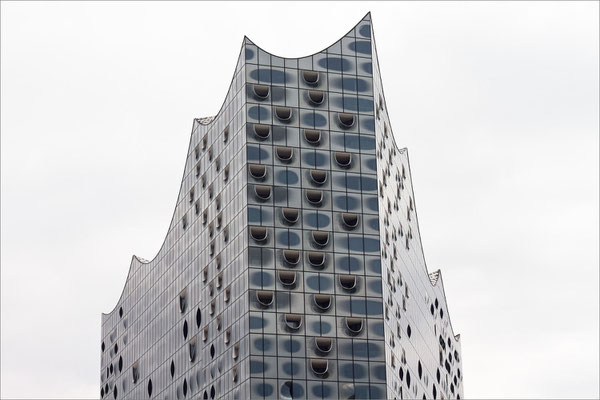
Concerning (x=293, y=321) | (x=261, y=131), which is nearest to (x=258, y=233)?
(x=293, y=321)

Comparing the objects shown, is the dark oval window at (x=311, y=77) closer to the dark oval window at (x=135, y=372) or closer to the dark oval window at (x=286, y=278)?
the dark oval window at (x=286, y=278)

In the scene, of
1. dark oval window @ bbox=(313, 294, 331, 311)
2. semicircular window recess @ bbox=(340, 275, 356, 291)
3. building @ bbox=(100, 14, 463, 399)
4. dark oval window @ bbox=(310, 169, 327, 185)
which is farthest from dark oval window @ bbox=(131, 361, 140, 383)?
dark oval window @ bbox=(310, 169, 327, 185)

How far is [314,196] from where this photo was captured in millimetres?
86938

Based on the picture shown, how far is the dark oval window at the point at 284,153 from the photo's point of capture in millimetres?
87250

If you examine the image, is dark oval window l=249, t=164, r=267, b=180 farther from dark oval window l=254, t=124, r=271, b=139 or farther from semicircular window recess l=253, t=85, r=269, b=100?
semicircular window recess l=253, t=85, r=269, b=100

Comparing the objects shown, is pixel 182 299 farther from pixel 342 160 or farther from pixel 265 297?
pixel 342 160

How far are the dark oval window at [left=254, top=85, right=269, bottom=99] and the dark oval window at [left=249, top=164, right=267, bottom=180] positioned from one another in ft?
16.9

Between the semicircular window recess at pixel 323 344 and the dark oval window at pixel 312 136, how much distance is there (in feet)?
45.4

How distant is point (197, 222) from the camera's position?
9769 centimetres

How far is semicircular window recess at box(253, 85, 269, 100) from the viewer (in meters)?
88.2

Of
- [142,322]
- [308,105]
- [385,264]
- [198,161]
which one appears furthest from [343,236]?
[142,322]

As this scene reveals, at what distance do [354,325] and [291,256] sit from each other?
248 inches

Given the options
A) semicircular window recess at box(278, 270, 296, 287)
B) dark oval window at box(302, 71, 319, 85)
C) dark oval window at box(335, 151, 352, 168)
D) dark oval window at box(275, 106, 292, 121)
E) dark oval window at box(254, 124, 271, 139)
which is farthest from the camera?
dark oval window at box(302, 71, 319, 85)

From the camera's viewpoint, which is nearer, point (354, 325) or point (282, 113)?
point (354, 325)
